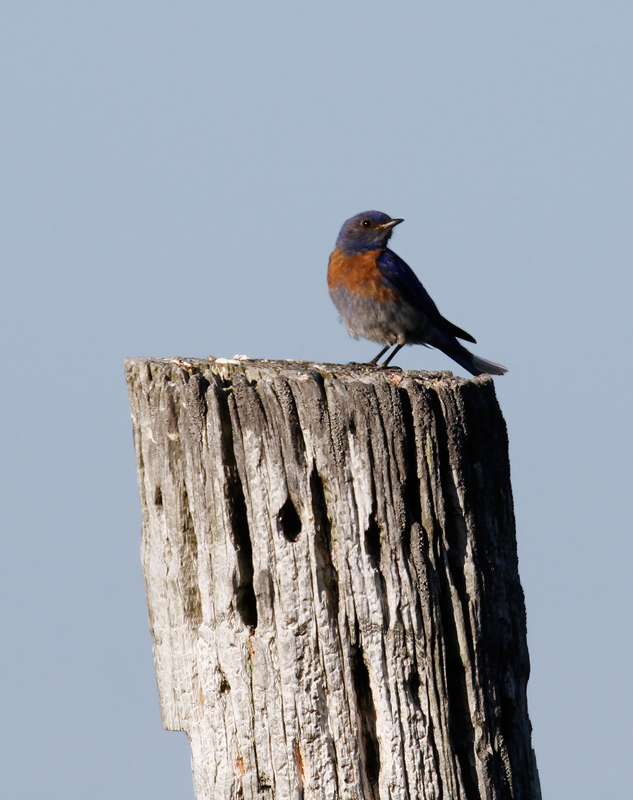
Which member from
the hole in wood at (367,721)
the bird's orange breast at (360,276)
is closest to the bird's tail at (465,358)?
the bird's orange breast at (360,276)

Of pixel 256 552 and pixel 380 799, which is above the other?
pixel 256 552

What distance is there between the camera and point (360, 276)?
8375mm

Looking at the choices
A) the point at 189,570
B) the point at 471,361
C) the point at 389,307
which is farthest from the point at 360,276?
the point at 189,570

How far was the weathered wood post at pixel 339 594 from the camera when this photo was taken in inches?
128

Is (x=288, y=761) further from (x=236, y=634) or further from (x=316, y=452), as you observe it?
(x=316, y=452)

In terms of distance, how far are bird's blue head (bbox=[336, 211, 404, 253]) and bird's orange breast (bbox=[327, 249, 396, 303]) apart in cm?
16

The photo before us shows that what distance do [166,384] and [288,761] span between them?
1.37 meters

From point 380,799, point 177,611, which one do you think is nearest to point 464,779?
point 380,799

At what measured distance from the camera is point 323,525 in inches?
131

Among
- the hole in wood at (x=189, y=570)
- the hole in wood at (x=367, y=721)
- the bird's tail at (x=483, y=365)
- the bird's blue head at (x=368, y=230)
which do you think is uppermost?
the bird's blue head at (x=368, y=230)

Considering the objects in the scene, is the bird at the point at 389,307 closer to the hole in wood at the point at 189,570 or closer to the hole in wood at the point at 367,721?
the hole in wood at the point at 189,570

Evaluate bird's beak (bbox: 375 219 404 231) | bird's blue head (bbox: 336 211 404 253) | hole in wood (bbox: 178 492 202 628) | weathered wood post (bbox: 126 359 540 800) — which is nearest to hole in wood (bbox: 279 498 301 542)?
weathered wood post (bbox: 126 359 540 800)

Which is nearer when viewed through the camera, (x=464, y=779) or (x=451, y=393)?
(x=464, y=779)

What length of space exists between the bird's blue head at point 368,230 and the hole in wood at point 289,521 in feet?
18.6
